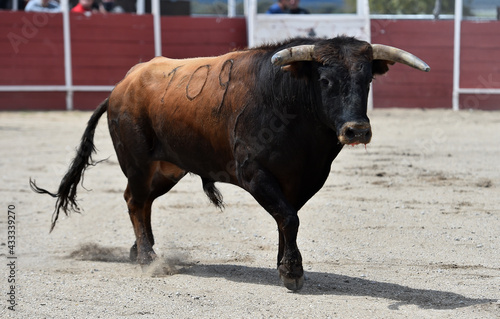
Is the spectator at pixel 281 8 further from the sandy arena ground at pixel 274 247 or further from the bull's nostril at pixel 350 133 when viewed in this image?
the bull's nostril at pixel 350 133

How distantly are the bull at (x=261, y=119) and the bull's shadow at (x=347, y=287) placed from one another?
0.16 m

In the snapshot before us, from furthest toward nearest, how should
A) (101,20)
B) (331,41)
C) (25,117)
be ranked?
(101,20) < (25,117) < (331,41)

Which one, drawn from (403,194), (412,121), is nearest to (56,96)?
(412,121)

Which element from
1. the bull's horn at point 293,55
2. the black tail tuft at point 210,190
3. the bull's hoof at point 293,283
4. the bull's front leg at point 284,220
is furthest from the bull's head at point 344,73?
the black tail tuft at point 210,190

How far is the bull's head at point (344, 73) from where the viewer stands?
11.9 feet

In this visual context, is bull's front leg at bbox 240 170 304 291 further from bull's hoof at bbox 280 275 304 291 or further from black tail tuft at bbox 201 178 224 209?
black tail tuft at bbox 201 178 224 209

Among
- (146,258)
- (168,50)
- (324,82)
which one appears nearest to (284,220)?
(324,82)

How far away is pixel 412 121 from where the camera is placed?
1078 cm

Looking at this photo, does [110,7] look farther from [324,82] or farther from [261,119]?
[324,82]

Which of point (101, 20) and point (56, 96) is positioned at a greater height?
point (101, 20)

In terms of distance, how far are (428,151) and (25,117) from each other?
6052 millimetres

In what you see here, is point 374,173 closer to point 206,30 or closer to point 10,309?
point 10,309

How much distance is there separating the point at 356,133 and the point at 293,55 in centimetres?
53

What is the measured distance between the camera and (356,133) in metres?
3.59
